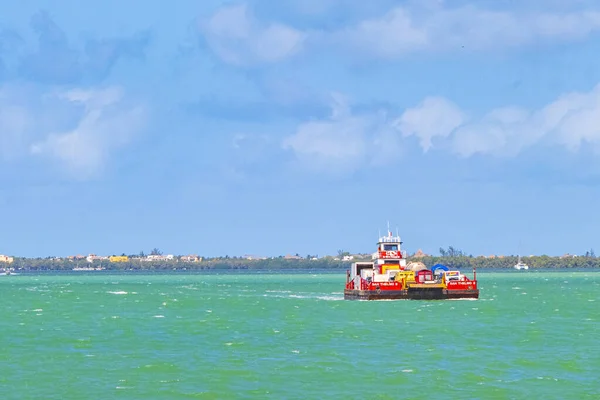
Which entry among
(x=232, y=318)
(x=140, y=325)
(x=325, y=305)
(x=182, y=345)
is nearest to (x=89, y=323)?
(x=140, y=325)

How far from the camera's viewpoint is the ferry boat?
111 meters

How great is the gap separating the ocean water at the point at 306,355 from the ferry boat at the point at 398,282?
51.1 ft

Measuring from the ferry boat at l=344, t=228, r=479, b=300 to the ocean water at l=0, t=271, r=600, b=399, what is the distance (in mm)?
15568

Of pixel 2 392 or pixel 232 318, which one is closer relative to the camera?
pixel 2 392

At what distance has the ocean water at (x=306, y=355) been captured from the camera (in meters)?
43.8

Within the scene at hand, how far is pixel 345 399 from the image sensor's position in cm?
4112

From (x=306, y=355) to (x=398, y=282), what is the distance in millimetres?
55858

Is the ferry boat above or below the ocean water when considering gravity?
above

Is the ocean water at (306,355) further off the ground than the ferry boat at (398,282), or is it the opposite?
the ferry boat at (398,282)

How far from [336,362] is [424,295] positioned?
59499 millimetres

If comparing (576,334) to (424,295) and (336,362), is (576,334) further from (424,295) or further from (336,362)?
(424,295)

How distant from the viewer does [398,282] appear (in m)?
111

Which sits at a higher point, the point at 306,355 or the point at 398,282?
the point at 398,282

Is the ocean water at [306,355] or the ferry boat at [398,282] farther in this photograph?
the ferry boat at [398,282]
